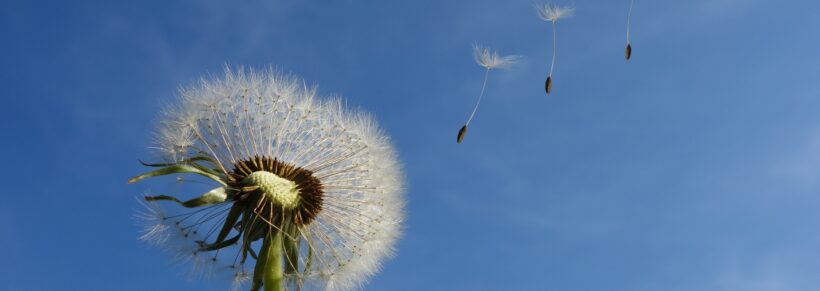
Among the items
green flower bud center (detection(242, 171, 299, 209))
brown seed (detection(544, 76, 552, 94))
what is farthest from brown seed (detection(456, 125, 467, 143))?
green flower bud center (detection(242, 171, 299, 209))

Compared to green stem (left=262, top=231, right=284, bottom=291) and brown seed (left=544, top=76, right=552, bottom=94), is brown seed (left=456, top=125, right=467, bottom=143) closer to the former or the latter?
brown seed (left=544, top=76, right=552, bottom=94)

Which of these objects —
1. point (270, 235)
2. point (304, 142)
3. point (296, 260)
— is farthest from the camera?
point (304, 142)

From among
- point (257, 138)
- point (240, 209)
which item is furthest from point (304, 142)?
point (240, 209)

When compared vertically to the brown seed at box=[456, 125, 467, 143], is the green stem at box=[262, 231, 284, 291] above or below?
below

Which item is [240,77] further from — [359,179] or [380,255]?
[380,255]

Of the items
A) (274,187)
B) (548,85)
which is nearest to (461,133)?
(548,85)
